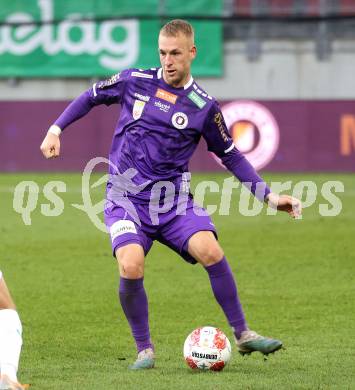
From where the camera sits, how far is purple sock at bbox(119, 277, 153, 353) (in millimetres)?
6922

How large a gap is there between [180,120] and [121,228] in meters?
0.78

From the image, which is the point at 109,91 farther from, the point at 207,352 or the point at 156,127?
the point at 207,352

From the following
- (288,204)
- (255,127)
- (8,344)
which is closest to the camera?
(8,344)

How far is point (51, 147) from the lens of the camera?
6.77m

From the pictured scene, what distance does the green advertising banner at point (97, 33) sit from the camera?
2811 centimetres

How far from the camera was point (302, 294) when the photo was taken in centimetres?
1018

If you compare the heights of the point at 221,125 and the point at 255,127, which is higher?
the point at 255,127

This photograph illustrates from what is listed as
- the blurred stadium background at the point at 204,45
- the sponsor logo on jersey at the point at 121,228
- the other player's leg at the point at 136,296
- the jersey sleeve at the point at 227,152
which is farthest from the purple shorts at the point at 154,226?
the blurred stadium background at the point at 204,45

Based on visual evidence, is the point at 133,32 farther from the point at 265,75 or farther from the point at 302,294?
the point at 302,294

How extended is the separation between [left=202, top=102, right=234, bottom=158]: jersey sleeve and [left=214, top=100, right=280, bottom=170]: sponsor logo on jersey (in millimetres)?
16616

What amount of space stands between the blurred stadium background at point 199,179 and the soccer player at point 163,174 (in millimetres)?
467

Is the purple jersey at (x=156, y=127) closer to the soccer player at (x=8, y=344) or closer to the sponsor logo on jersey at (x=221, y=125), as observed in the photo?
the sponsor logo on jersey at (x=221, y=125)

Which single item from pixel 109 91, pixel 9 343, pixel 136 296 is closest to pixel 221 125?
pixel 109 91

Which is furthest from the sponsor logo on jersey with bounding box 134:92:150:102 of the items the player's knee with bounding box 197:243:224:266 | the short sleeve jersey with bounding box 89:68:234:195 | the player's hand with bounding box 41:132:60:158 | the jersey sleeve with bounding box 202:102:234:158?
the player's knee with bounding box 197:243:224:266
